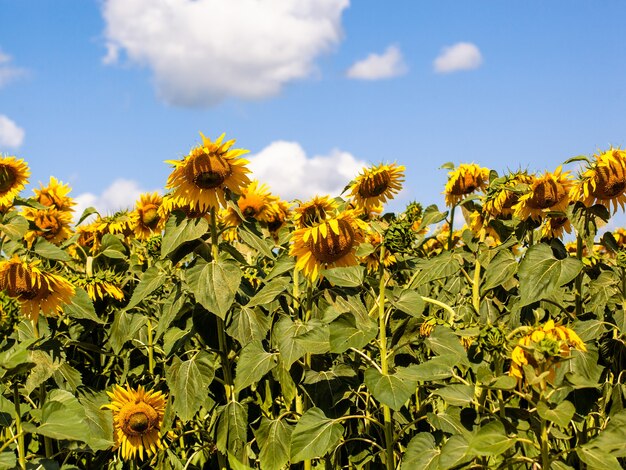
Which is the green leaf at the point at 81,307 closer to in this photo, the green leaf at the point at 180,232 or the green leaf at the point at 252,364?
the green leaf at the point at 180,232

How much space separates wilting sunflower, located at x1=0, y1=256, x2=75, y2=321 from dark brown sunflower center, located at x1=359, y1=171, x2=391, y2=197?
190cm

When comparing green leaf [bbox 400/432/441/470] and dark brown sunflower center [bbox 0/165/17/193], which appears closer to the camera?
green leaf [bbox 400/432/441/470]

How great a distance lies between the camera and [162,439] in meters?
4.00

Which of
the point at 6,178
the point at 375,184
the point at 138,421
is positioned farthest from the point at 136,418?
the point at 6,178

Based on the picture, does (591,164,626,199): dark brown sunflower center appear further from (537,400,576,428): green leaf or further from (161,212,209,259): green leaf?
(161,212,209,259): green leaf

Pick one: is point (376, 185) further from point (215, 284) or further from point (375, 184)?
point (215, 284)

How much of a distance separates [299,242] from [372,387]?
0.81 meters

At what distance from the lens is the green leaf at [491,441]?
231cm

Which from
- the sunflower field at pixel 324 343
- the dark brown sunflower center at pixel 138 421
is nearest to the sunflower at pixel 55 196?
the sunflower field at pixel 324 343

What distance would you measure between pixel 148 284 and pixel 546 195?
189 centimetres

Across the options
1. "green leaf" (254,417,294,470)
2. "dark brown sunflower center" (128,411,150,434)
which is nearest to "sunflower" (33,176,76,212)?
"dark brown sunflower center" (128,411,150,434)

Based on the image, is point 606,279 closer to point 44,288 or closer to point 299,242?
point 299,242

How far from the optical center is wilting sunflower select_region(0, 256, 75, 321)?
3365 millimetres

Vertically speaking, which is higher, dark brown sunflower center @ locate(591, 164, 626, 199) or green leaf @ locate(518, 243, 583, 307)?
dark brown sunflower center @ locate(591, 164, 626, 199)
